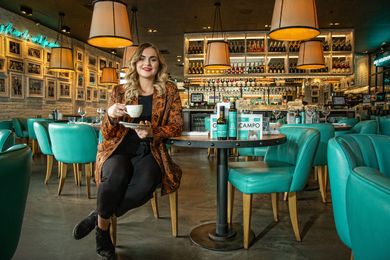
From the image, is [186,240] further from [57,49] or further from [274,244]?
[57,49]

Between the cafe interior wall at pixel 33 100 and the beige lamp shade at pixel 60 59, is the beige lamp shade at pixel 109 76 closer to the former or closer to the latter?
the beige lamp shade at pixel 60 59

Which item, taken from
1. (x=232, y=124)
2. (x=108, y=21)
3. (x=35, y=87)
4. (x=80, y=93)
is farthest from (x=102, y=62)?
(x=232, y=124)

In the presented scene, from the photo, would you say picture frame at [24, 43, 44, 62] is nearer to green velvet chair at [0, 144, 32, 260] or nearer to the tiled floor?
the tiled floor

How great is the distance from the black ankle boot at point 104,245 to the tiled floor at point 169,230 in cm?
→ 15

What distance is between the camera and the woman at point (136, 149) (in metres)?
2.04

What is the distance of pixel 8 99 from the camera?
24.3 ft

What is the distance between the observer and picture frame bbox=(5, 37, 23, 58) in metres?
7.30

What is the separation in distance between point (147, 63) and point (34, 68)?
7126mm

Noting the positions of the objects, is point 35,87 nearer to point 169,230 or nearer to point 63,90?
point 63,90

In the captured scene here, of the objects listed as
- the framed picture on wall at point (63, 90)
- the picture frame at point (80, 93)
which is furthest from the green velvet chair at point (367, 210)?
the picture frame at point (80, 93)

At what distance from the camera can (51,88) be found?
29.7ft

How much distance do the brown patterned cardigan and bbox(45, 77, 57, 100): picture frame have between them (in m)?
7.40

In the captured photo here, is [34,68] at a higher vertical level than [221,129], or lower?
higher

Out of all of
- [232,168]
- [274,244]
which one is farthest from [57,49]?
[274,244]
